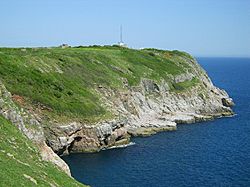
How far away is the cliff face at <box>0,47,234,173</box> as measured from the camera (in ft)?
→ 247

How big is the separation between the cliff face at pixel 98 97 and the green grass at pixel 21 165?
7.38 m

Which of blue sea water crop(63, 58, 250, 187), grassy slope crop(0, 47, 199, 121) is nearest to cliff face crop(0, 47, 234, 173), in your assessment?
grassy slope crop(0, 47, 199, 121)

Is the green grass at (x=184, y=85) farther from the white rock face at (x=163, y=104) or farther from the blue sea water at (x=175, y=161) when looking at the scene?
the blue sea water at (x=175, y=161)

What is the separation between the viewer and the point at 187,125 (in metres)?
108

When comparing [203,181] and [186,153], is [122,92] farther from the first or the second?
[203,181]

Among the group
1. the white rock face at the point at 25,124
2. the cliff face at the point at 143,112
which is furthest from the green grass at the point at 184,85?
the white rock face at the point at 25,124

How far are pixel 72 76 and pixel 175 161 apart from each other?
40302mm

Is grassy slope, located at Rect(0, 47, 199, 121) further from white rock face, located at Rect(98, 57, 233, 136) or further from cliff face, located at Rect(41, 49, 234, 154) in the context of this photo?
white rock face, located at Rect(98, 57, 233, 136)

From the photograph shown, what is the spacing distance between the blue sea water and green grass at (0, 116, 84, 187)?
18422 millimetres

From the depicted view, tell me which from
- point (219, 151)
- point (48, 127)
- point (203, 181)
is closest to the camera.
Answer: point (203, 181)

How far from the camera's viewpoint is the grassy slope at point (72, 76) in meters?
80.9

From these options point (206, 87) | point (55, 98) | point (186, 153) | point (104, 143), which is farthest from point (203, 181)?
point (206, 87)

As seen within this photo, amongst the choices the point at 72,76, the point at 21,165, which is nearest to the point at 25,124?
the point at 21,165

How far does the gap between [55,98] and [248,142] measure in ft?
156
